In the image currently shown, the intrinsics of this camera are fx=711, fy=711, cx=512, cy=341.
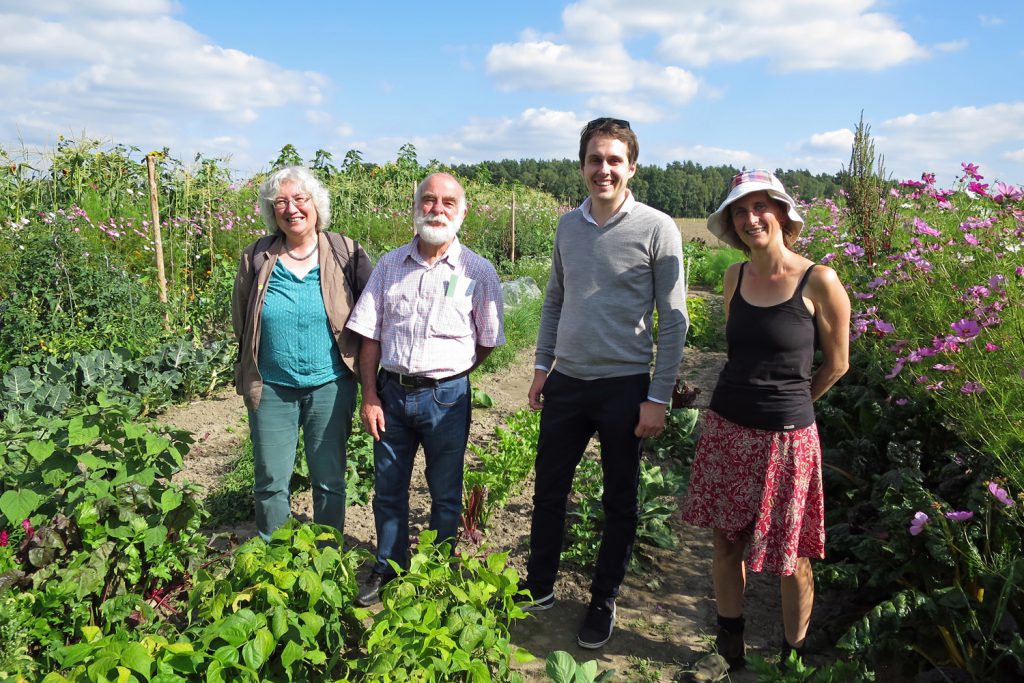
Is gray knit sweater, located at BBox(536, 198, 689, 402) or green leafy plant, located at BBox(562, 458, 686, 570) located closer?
gray knit sweater, located at BBox(536, 198, 689, 402)

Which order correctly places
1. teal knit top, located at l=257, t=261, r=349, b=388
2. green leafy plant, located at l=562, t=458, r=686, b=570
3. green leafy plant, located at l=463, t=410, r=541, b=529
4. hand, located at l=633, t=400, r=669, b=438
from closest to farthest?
hand, located at l=633, t=400, r=669, b=438, teal knit top, located at l=257, t=261, r=349, b=388, green leafy plant, located at l=562, t=458, r=686, b=570, green leafy plant, located at l=463, t=410, r=541, b=529

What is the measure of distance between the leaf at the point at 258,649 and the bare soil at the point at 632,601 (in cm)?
111

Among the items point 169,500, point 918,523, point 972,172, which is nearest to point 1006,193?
point 972,172

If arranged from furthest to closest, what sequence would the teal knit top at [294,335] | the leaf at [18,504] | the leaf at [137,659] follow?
the teal knit top at [294,335] → the leaf at [18,504] → the leaf at [137,659]

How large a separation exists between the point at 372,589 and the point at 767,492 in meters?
1.67

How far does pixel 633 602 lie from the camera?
3178mm

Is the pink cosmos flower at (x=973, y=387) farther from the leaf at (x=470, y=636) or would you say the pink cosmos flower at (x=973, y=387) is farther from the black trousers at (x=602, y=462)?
the leaf at (x=470, y=636)

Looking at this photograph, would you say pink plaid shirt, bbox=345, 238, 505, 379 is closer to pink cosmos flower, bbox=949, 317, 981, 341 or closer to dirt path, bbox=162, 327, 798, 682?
dirt path, bbox=162, 327, 798, 682

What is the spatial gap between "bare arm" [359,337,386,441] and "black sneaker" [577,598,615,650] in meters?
1.11

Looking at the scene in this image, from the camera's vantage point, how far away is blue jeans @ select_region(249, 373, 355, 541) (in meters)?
2.90

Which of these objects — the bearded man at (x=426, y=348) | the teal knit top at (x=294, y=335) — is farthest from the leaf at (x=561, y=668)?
the teal knit top at (x=294, y=335)

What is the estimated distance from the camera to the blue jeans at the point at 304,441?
2900mm

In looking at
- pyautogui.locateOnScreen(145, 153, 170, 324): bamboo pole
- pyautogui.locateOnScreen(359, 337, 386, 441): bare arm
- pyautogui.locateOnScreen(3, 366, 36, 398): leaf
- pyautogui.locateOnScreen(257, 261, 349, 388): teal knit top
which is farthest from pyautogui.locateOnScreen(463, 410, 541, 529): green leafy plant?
pyautogui.locateOnScreen(145, 153, 170, 324): bamboo pole

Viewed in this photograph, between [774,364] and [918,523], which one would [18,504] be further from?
[918,523]
